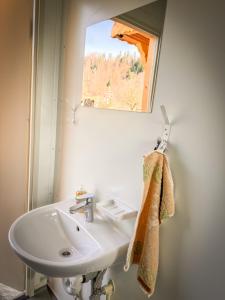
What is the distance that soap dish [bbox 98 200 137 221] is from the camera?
0.94 meters

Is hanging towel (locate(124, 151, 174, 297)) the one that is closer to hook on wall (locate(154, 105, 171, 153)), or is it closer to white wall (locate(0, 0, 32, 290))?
hook on wall (locate(154, 105, 171, 153))

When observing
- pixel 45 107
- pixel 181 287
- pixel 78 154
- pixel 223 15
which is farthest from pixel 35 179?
pixel 223 15

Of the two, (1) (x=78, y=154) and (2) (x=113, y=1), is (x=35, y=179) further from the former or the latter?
(2) (x=113, y=1)

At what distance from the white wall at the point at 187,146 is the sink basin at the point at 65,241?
0.60ft

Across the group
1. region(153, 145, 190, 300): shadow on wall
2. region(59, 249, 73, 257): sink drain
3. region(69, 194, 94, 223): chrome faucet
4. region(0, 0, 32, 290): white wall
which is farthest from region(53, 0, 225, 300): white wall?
region(0, 0, 32, 290): white wall

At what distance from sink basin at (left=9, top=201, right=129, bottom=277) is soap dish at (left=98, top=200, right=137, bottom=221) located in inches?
3.6

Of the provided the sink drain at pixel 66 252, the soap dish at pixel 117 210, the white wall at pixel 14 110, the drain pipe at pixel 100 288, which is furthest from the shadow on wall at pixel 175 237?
the white wall at pixel 14 110

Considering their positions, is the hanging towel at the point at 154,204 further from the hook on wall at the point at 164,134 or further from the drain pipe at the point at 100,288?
the drain pipe at the point at 100,288

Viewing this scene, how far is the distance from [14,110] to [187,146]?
1.18 m

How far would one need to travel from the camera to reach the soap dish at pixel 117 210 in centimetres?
94

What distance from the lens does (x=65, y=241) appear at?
1.11 meters

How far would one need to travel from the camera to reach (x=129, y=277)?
41.2 inches

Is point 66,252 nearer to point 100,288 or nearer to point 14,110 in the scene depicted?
point 100,288

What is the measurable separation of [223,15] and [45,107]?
1107mm
